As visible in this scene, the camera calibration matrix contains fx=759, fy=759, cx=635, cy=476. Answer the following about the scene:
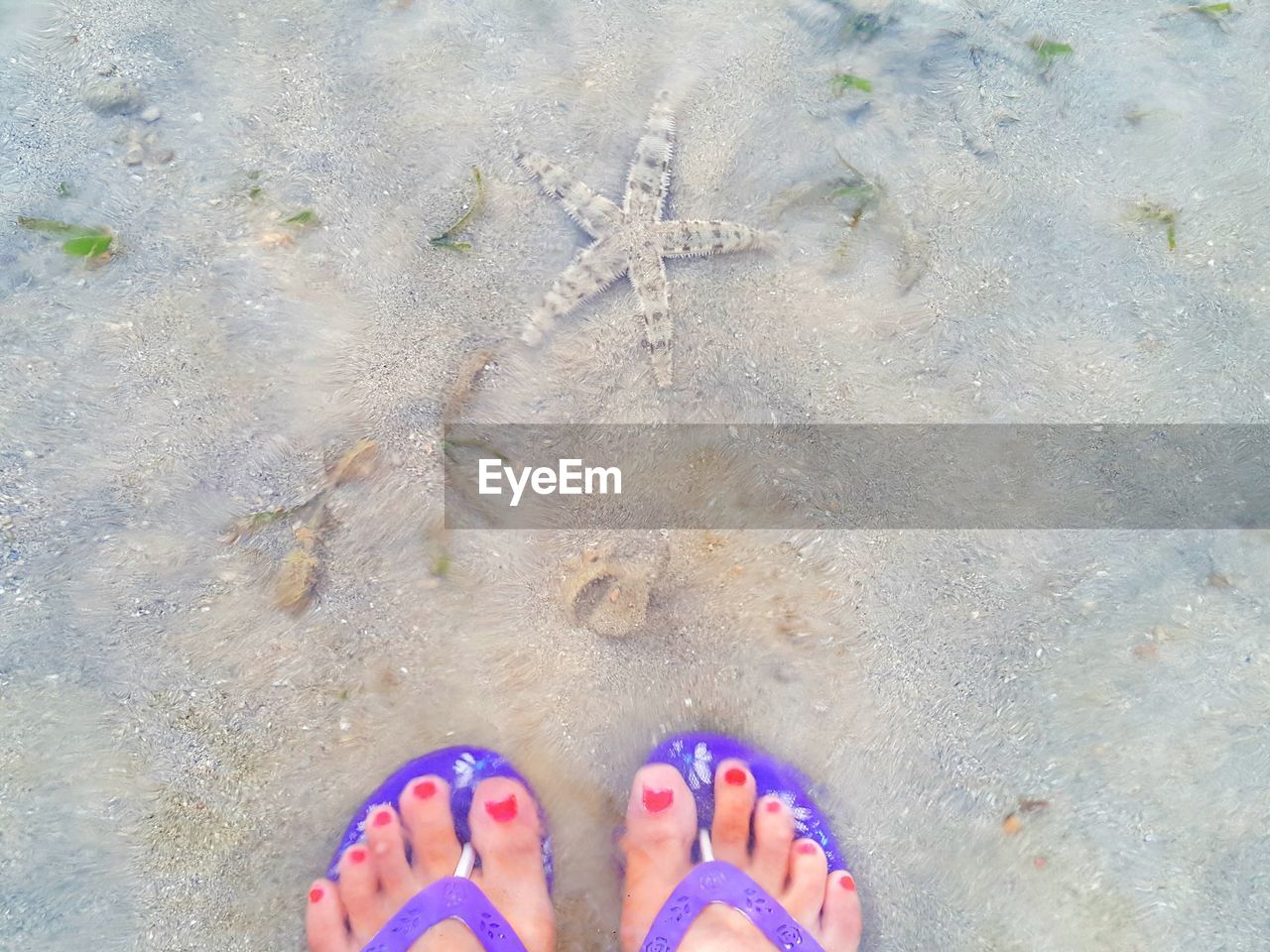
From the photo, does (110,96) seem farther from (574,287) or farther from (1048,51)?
(1048,51)

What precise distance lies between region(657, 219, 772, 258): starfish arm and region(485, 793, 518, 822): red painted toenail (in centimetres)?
257

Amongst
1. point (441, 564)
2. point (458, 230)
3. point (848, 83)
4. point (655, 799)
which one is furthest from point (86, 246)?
point (848, 83)

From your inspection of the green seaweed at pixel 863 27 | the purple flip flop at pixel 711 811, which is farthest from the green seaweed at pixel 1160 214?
the purple flip flop at pixel 711 811

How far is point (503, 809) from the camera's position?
3.28 metres

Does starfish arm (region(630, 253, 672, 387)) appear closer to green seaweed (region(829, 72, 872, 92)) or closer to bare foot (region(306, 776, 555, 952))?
green seaweed (region(829, 72, 872, 92))

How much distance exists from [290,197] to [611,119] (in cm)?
160

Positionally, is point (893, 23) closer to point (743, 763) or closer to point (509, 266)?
point (509, 266)

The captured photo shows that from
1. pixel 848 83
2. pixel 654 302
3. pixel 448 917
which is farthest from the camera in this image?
pixel 848 83

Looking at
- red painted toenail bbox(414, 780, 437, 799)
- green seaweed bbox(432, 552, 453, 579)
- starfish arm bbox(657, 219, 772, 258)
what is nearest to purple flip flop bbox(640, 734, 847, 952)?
red painted toenail bbox(414, 780, 437, 799)

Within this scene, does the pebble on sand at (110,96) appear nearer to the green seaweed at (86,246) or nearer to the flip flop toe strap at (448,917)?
the green seaweed at (86,246)

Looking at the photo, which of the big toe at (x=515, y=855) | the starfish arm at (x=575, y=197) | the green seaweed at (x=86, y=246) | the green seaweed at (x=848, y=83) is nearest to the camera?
the big toe at (x=515, y=855)

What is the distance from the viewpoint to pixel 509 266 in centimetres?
364

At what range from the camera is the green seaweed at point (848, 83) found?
3.81m

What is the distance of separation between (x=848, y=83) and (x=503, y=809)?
3828mm
